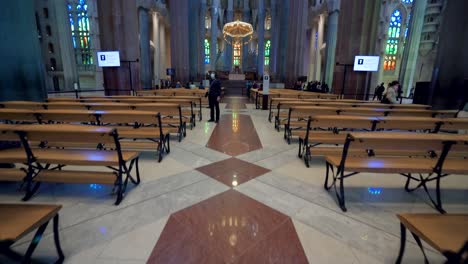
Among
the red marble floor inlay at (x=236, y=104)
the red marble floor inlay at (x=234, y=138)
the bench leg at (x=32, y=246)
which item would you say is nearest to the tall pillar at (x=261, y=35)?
the red marble floor inlay at (x=236, y=104)

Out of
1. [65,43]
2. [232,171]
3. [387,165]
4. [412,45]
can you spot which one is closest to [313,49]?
[412,45]

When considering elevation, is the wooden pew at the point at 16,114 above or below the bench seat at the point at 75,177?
above

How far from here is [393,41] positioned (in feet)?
125

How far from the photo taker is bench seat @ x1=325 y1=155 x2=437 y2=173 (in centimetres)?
287

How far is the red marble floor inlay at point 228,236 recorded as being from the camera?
2027 mm

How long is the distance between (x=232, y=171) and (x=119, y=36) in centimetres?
1211

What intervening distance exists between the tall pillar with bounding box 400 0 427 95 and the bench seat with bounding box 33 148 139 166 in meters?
33.1

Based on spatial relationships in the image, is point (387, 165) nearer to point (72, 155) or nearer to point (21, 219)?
point (21, 219)

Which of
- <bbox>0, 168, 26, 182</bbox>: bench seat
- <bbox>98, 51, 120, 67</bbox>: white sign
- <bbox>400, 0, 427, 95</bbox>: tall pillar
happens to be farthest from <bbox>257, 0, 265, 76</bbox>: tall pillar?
<bbox>0, 168, 26, 182</bbox>: bench seat

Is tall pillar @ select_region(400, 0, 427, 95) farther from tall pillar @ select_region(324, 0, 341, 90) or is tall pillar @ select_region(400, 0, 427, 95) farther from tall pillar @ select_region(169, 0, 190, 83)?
tall pillar @ select_region(169, 0, 190, 83)

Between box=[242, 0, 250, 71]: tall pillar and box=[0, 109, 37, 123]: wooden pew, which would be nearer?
box=[0, 109, 37, 123]: wooden pew

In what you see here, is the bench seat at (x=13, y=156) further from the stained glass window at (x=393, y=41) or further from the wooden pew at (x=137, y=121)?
the stained glass window at (x=393, y=41)

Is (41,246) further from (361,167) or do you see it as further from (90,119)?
(361,167)

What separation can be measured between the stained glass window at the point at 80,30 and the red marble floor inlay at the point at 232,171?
46.4 meters
